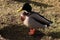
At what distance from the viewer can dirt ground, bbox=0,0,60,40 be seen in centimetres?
655

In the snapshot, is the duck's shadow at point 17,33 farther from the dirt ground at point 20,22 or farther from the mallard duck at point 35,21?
the mallard duck at point 35,21

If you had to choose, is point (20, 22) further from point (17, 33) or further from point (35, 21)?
point (35, 21)

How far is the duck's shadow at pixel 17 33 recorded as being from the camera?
6512 millimetres

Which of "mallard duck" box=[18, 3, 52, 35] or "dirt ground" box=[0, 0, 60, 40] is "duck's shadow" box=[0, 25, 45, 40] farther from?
"mallard duck" box=[18, 3, 52, 35]

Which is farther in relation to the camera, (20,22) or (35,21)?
(20,22)

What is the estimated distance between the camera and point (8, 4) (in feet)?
28.0

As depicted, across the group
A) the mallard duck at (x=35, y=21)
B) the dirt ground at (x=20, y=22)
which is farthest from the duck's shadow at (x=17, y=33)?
the mallard duck at (x=35, y=21)

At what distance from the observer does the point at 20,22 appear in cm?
734

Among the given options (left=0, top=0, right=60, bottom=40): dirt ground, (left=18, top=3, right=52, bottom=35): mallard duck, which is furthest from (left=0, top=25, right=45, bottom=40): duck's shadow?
(left=18, top=3, right=52, bottom=35): mallard duck

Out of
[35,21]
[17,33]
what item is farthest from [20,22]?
[35,21]

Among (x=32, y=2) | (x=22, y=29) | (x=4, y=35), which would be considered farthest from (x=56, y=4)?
(x=4, y=35)

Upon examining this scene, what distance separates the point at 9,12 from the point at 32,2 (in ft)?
3.94

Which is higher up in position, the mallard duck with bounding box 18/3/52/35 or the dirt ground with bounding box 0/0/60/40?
the mallard duck with bounding box 18/3/52/35

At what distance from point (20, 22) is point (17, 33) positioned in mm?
704
